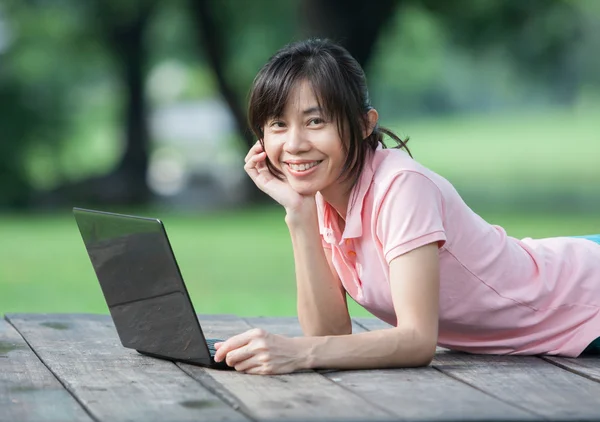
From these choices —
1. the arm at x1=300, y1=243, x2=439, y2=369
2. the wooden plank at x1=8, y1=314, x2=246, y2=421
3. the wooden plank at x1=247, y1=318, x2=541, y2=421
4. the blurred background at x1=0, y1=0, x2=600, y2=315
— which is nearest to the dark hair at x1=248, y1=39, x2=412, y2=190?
the arm at x1=300, y1=243, x2=439, y2=369

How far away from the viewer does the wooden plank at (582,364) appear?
313cm

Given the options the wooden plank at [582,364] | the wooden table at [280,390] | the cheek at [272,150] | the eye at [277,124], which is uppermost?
the eye at [277,124]

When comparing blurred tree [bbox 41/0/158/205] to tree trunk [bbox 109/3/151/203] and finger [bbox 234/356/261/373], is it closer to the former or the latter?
tree trunk [bbox 109/3/151/203]

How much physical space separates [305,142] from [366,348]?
2.00 feet

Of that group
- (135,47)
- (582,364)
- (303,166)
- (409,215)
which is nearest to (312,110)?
(303,166)

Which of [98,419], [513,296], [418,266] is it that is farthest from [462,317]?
[98,419]

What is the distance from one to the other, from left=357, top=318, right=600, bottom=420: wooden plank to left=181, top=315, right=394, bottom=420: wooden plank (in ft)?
1.22

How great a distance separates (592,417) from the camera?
251cm

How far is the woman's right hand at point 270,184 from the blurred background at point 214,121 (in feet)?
11.7

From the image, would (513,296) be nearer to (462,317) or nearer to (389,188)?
(462,317)

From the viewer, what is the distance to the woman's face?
3227mm

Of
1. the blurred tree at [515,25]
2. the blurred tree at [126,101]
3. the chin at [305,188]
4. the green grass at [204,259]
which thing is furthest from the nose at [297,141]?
the blurred tree at [126,101]

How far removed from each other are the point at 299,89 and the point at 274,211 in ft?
36.1

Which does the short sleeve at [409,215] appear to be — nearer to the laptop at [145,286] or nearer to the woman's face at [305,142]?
the woman's face at [305,142]
